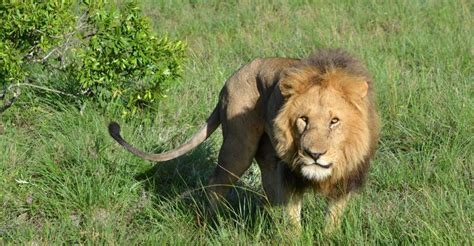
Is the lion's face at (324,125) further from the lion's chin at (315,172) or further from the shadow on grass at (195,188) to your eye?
the shadow on grass at (195,188)

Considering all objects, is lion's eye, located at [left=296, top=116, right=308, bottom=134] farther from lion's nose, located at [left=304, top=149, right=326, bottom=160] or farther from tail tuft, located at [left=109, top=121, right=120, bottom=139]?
tail tuft, located at [left=109, top=121, right=120, bottom=139]

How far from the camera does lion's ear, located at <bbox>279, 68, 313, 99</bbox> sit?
3266 millimetres

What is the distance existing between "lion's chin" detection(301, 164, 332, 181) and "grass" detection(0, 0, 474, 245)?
26cm

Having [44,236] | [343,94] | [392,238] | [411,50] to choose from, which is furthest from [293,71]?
[411,50]

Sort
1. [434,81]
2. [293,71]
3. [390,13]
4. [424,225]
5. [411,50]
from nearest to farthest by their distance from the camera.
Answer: [424,225]
[293,71]
[434,81]
[411,50]
[390,13]

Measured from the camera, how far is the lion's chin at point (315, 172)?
10.2 feet

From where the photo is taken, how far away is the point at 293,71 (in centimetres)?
336

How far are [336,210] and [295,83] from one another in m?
0.64

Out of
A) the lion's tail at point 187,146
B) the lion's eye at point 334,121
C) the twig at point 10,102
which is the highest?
the lion's eye at point 334,121

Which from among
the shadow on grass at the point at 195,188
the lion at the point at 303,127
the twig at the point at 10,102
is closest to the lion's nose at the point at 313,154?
the lion at the point at 303,127

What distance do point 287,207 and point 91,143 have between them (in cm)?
163

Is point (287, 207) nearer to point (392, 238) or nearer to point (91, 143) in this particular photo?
point (392, 238)

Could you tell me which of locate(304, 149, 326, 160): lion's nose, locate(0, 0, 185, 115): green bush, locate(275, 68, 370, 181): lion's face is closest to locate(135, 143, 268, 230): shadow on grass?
locate(0, 0, 185, 115): green bush

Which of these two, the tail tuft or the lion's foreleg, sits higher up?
the tail tuft
